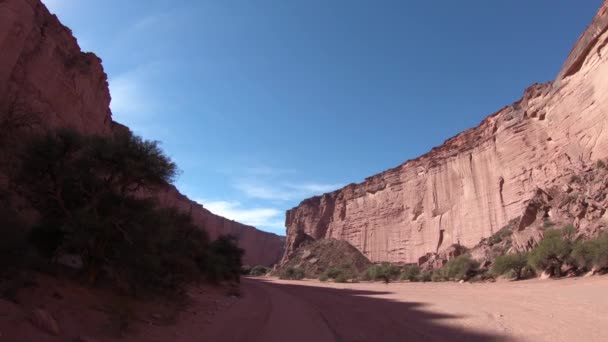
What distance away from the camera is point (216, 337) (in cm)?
733

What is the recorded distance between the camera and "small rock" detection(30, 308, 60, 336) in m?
5.57

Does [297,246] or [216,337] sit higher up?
[297,246]

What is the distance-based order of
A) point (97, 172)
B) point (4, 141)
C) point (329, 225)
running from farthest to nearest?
1. point (329, 225)
2. point (97, 172)
3. point (4, 141)

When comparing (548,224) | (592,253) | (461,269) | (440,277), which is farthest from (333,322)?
(440,277)

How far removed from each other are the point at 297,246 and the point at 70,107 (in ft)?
179

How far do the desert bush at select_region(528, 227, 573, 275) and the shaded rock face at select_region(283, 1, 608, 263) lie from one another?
32.2 ft

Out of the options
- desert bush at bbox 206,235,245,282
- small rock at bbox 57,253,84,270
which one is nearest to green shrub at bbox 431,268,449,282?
desert bush at bbox 206,235,245,282

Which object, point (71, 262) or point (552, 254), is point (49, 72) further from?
point (552, 254)

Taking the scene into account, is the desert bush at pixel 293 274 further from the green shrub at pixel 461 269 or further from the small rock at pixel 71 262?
the small rock at pixel 71 262

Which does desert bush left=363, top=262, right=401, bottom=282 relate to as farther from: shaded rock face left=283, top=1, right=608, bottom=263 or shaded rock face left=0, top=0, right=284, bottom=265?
shaded rock face left=0, top=0, right=284, bottom=265

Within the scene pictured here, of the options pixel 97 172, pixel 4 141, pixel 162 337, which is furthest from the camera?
pixel 97 172

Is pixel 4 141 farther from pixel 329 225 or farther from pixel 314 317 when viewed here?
pixel 329 225

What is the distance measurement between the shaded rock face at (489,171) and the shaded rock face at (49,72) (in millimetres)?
29070

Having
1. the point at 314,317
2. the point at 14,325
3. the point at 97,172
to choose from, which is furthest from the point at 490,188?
the point at 14,325
